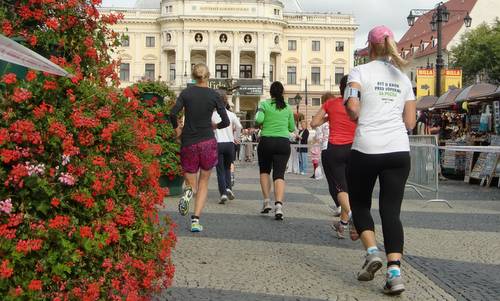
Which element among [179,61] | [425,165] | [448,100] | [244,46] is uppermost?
[244,46]

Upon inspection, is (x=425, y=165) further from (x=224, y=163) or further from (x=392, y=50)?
(x=392, y=50)

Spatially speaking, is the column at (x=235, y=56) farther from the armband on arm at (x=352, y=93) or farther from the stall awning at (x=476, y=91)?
the armband on arm at (x=352, y=93)

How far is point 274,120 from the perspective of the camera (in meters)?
9.33

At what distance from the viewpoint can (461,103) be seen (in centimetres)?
1912

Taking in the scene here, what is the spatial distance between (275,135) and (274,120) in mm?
210

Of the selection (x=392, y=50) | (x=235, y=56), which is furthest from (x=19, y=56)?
(x=235, y=56)

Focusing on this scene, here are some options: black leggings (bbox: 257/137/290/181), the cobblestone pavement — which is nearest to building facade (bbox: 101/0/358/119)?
black leggings (bbox: 257/137/290/181)

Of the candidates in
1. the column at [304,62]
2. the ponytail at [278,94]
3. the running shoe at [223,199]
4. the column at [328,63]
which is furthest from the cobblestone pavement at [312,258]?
the column at [328,63]

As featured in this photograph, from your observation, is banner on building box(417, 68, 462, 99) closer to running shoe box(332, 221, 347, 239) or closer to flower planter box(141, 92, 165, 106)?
flower planter box(141, 92, 165, 106)

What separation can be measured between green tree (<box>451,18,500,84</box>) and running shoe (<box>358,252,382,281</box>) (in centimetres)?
6374

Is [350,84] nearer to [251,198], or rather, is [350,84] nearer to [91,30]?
[91,30]

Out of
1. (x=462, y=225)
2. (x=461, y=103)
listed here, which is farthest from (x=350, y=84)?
(x=461, y=103)

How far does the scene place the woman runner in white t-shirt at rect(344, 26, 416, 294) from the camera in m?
5.09

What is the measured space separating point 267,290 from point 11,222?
92.6 inches
